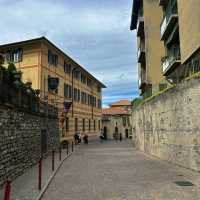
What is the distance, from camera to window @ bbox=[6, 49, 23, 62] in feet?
117

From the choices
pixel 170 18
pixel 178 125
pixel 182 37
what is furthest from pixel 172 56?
pixel 178 125

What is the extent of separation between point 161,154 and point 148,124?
5.49 m

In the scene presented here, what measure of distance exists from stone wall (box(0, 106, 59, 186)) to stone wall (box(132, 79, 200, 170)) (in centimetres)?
758

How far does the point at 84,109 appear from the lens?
52719 millimetres

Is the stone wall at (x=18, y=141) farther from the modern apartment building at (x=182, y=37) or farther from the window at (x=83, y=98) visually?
the window at (x=83, y=98)

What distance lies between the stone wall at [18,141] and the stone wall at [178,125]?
7.58m

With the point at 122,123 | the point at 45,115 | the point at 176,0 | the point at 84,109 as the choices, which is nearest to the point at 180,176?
the point at 45,115

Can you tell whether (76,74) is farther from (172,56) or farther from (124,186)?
(124,186)

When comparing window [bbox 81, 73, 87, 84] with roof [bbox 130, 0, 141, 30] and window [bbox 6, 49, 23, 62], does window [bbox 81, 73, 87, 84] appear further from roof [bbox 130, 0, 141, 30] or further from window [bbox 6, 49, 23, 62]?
window [bbox 6, 49, 23, 62]

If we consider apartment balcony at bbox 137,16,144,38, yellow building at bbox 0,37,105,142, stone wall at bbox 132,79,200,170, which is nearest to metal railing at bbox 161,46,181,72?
stone wall at bbox 132,79,200,170

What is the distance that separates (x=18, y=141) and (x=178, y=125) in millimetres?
8001

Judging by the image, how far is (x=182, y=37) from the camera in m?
23.1

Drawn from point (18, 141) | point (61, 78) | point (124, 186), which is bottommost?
point (124, 186)

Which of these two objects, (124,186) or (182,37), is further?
(182,37)
